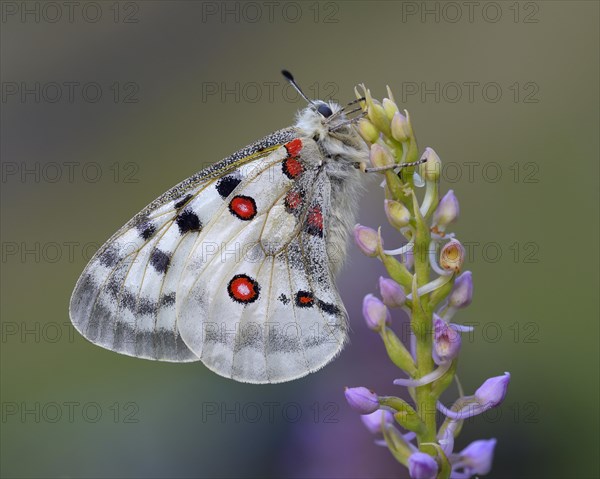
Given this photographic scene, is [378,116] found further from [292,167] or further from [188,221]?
[188,221]

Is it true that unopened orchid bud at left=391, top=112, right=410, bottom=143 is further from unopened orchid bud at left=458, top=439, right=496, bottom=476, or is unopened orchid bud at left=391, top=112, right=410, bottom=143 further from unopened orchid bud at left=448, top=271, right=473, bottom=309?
unopened orchid bud at left=458, top=439, right=496, bottom=476

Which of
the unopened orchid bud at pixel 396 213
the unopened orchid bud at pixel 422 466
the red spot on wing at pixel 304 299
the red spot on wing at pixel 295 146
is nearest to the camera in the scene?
the unopened orchid bud at pixel 422 466

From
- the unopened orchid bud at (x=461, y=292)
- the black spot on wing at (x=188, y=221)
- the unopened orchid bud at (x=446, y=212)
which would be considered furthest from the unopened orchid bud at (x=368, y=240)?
the black spot on wing at (x=188, y=221)

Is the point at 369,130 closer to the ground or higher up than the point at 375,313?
higher up

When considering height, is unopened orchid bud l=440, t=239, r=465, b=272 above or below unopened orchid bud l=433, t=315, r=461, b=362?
above

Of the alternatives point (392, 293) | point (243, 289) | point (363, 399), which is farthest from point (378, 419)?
point (243, 289)

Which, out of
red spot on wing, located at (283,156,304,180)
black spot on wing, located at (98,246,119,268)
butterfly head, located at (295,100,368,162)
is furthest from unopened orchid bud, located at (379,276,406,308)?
black spot on wing, located at (98,246,119,268)

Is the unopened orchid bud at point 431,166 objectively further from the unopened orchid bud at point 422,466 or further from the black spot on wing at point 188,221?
the black spot on wing at point 188,221
